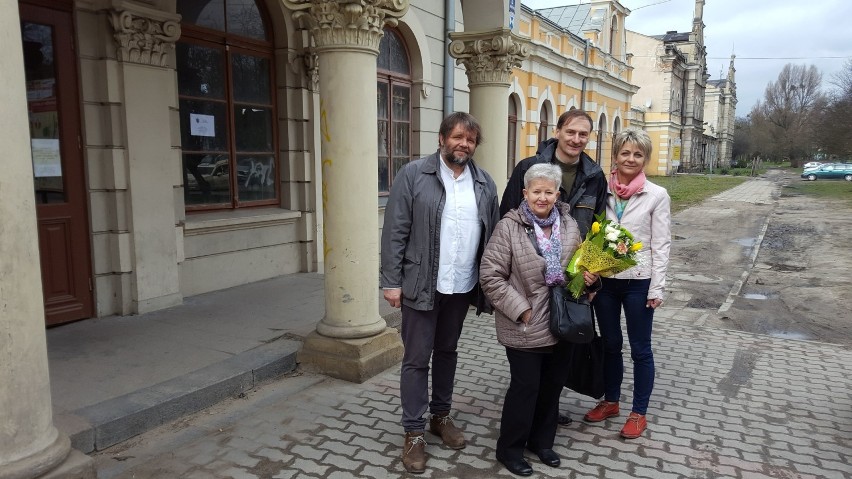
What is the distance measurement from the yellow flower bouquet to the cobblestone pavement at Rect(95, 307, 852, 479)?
118cm

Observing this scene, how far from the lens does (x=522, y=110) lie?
1653 centimetres

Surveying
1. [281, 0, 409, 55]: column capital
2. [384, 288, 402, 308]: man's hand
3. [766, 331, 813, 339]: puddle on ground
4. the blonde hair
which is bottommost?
[766, 331, 813, 339]: puddle on ground

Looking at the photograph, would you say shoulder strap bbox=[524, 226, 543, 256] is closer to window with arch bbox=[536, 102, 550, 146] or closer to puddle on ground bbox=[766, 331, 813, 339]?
puddle on ground bbox=[766, 331, 813, 339]

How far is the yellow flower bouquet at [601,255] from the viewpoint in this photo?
3137 mm

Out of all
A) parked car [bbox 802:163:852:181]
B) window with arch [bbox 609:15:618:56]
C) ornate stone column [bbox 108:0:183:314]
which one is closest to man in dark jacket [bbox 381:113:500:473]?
ornate stone column [bbox 108:0:183:314]

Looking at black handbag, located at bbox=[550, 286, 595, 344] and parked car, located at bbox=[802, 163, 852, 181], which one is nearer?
black handbag, located at bbox=[550, 286, 595, 344]

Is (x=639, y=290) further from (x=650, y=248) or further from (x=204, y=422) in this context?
(x=204, y=422)

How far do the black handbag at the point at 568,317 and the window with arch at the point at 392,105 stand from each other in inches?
263

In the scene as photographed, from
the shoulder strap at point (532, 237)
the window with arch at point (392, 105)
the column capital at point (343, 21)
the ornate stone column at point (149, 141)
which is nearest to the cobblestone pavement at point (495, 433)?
the shoulder strap at point (532, 237)

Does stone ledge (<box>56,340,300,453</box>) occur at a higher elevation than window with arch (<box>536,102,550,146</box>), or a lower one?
lower

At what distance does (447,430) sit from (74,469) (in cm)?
206

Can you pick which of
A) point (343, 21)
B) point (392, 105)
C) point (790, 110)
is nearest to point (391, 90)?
point (392, 105)

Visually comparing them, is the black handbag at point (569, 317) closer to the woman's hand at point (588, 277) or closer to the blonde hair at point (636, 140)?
the woman's hand at point (588, 277)

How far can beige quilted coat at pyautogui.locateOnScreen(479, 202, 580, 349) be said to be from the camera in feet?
10.5
